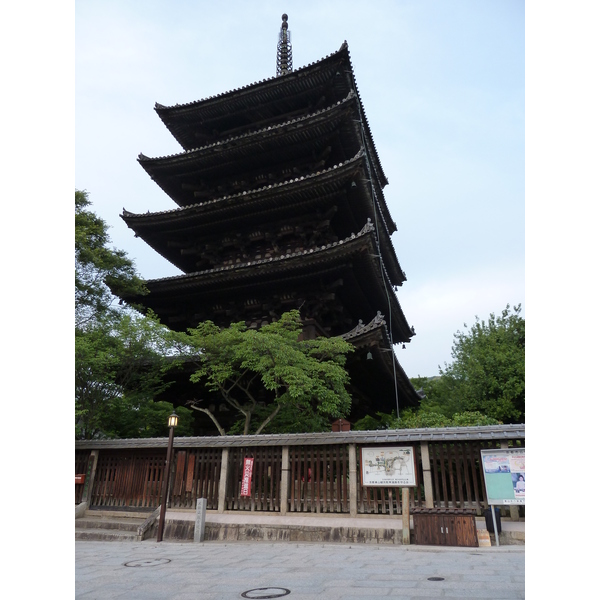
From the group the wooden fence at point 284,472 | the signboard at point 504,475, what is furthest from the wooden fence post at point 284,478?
the signboard at point 504,475

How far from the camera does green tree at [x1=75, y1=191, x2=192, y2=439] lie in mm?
12578

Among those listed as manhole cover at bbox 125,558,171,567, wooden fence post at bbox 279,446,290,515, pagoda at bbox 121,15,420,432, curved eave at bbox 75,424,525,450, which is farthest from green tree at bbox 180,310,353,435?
manhole cover at bbox 125,558,171,567

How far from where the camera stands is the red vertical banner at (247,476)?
10555 millimetres

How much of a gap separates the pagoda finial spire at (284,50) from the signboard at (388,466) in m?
25.0

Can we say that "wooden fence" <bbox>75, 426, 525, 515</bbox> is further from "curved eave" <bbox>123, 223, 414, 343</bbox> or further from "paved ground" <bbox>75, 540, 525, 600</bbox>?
"curved eave" <bbox>123, 223, 414, 343</bbox>

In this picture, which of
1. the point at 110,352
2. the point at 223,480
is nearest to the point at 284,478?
the point at 223,480

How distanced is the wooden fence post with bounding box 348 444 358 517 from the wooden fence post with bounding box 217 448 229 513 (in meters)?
3.07

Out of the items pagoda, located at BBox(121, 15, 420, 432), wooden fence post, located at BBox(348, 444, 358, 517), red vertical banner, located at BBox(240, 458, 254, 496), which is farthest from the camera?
pagoda, located at BBox(121, 15, 420, 432)

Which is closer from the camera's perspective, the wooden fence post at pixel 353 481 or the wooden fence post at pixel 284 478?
the wooden fence post at pixel 353 481

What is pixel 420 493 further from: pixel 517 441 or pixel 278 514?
pixel 278 514

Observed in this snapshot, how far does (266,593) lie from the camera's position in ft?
14.4

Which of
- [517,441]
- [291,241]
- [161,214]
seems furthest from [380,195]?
[517,441]

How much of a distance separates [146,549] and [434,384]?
24964 mm

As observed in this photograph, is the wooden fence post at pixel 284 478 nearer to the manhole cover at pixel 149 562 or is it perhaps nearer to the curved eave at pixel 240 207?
the manhole cover at pixel 149 562
